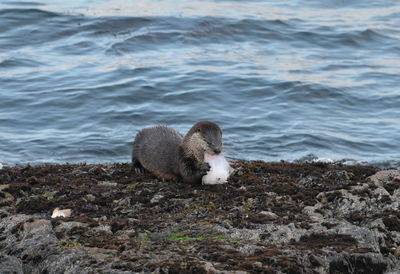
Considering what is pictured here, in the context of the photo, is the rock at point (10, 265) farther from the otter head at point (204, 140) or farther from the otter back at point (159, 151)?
the otter back at point (159, 151)

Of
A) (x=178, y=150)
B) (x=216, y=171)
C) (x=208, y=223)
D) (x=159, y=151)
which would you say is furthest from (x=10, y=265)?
(x=159, y=151)

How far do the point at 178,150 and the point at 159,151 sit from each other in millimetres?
364

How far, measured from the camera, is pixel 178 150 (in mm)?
8289

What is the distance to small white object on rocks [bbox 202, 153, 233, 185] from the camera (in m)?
7.59

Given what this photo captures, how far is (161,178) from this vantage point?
8.35m

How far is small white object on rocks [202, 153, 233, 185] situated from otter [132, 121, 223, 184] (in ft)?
0.16

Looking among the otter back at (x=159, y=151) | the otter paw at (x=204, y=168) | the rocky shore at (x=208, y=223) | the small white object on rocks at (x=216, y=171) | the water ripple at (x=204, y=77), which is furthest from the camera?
the water ripple at (x=204, y=77)

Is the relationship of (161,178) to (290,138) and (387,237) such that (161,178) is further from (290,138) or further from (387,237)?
(290,138)

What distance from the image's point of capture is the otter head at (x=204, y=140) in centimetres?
780

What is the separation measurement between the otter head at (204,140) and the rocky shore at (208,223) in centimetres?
40

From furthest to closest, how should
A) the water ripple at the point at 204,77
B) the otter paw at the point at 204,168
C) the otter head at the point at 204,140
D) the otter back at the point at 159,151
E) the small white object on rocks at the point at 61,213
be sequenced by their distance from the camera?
the water ripple at the point at 204,77 < the otter back at the point at 159,151 < the otter head at the point at 204,140 < the otter paw at the point at 204,168 < the small white object on rocks at the point at 61,213

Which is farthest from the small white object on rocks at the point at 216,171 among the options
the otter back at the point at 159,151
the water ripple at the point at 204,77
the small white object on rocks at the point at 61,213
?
the water ripple at the point at 204,77

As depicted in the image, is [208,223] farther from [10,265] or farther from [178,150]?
[178,150]

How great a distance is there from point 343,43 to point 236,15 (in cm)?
338
